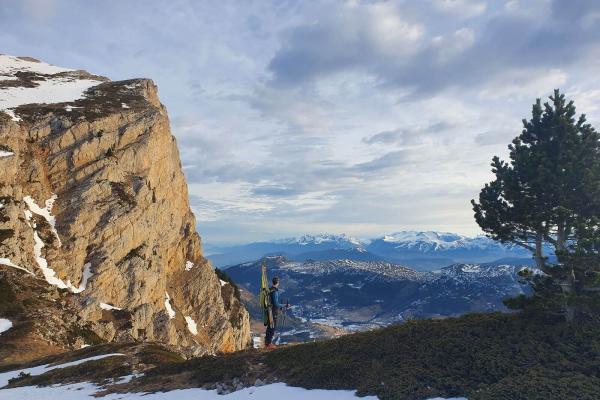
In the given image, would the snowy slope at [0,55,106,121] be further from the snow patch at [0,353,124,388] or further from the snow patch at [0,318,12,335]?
the snow patch at [0,353,124,388]

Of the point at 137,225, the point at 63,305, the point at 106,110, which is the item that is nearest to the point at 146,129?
the point at 106,110

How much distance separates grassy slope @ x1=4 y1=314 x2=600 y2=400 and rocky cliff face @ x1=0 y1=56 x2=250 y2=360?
131 feet

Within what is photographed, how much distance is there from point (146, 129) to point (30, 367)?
72.4m

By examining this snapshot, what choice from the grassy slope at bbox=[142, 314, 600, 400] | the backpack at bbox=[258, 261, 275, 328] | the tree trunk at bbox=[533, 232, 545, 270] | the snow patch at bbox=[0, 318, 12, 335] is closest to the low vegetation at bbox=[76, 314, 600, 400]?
the grassy slope at bbox=[142, 314, 600, 400]

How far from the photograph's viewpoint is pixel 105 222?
80.8 meters

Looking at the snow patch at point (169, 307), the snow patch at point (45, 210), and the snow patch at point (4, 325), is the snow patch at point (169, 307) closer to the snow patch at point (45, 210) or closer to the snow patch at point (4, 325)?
the snow patch at point (45, 210)

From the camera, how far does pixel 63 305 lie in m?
61.7

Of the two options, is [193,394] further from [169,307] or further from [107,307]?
[169,307]

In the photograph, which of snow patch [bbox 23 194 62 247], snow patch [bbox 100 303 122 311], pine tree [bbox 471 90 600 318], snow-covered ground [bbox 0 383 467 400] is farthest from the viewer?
snow patch [bbox 23 194 62 247]

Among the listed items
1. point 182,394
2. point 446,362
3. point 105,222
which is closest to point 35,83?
point 105,222

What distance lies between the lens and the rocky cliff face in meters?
67.6

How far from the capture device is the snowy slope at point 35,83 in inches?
3887

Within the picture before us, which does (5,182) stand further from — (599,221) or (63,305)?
(599,221)

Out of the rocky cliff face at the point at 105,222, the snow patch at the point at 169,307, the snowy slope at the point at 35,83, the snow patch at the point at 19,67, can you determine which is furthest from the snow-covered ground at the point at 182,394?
the snow patch at the point at 19,67
